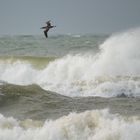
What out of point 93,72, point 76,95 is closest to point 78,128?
point 76,95

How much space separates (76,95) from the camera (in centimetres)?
1881

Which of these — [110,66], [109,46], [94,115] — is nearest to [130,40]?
[109,46]

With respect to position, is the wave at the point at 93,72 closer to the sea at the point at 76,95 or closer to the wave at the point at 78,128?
the sea at the point at 76,95

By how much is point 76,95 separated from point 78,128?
23.2ft

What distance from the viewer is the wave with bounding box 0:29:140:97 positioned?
1961 cm

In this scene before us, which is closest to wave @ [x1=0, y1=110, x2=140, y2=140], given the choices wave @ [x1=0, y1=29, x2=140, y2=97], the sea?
the sea

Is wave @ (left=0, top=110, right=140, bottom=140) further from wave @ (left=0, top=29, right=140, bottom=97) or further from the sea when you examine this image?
wave @ (left=0, top=29, right=140, bottom=97)

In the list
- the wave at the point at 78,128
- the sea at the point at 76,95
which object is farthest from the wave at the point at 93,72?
the wave at the point at 78,128

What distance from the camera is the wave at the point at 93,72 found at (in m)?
19.6

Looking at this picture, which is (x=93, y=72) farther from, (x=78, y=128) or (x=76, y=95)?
(x=78, y=128)

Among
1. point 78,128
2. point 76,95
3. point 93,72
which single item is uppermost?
point 93,72

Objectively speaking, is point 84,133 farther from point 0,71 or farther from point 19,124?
point 0,71

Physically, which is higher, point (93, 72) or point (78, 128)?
point (93, 72)

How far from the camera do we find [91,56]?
26875 mm
